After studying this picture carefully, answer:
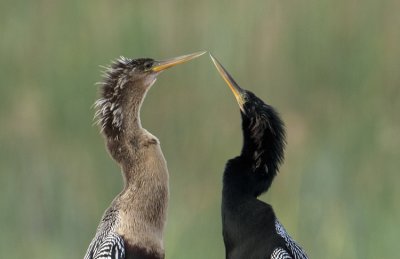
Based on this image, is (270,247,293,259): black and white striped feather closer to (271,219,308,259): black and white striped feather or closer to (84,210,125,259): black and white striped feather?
(271,219,308,259): black and white striped feather

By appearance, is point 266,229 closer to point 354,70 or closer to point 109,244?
point 109,244

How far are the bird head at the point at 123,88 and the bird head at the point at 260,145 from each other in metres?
0.36

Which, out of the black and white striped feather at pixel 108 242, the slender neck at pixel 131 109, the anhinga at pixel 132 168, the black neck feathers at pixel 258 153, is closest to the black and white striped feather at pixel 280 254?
the black neck feathers at pixel 258 153

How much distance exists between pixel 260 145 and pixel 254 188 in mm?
185

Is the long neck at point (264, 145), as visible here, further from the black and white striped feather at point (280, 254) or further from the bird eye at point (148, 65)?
the bird eye at point (148, 65)

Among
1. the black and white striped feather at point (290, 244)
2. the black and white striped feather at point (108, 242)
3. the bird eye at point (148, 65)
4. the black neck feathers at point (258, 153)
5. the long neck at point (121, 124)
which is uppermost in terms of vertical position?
the bird eye at point (148, 65)

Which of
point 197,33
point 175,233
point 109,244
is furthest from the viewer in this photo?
point 197,33

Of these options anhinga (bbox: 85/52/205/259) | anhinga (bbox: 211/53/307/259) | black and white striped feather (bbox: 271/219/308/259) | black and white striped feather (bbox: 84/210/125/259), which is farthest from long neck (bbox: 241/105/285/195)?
black and white striped feather (bbox: 84/210/125/259)

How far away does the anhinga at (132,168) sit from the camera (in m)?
4.77

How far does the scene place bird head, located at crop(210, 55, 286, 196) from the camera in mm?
4965

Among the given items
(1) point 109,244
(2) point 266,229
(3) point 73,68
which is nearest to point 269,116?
(2) point 266,229

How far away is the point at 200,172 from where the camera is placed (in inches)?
225

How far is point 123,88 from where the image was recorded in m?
4.97

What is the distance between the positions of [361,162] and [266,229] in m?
1.09
